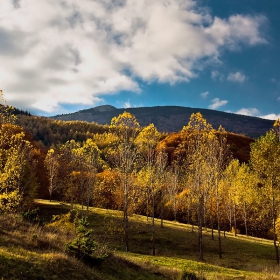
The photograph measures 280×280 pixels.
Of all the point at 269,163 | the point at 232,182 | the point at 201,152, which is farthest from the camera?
the point at 232,182

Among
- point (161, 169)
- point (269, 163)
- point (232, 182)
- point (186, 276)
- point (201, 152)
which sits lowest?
point (186, 276)

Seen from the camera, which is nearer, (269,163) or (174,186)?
(269,163)

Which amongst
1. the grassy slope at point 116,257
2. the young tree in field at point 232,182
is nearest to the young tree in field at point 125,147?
the grassy slope at point 116,257

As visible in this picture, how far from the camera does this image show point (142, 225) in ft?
155

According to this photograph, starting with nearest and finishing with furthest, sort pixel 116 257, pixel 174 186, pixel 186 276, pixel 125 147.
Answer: pixel 186 276 → pixel 116 257 → pixel 125 147 → pixel 174 186

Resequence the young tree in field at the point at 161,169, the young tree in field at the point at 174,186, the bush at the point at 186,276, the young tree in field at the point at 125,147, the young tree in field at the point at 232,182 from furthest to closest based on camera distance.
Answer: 1. the young tree in field at the point at 174,186
2. the young tree in field at the point at 232,182
3. the young tree in field at the point at 161,169
4. the young tree in field at the point at 125,147
5. the bush at the point at 186,276

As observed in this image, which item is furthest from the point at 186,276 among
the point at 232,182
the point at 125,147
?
the point at 232,182

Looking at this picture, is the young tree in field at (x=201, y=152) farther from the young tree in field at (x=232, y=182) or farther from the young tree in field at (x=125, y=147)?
the young tree in field at (x=232, y=182)

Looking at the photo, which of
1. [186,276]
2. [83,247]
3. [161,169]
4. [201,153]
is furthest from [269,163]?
[83,247]

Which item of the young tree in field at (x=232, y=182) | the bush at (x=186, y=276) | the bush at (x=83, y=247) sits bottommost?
the bush at (x=186, y=276)

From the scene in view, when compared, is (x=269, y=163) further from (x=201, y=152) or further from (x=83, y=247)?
(x=83, y=247)

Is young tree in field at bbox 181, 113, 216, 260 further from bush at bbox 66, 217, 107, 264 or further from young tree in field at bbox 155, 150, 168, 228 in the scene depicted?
bush at bbox 66, 217, 107, 264

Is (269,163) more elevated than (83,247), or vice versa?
(269,163)

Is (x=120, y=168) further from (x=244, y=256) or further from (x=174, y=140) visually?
(x=174, y=140)
